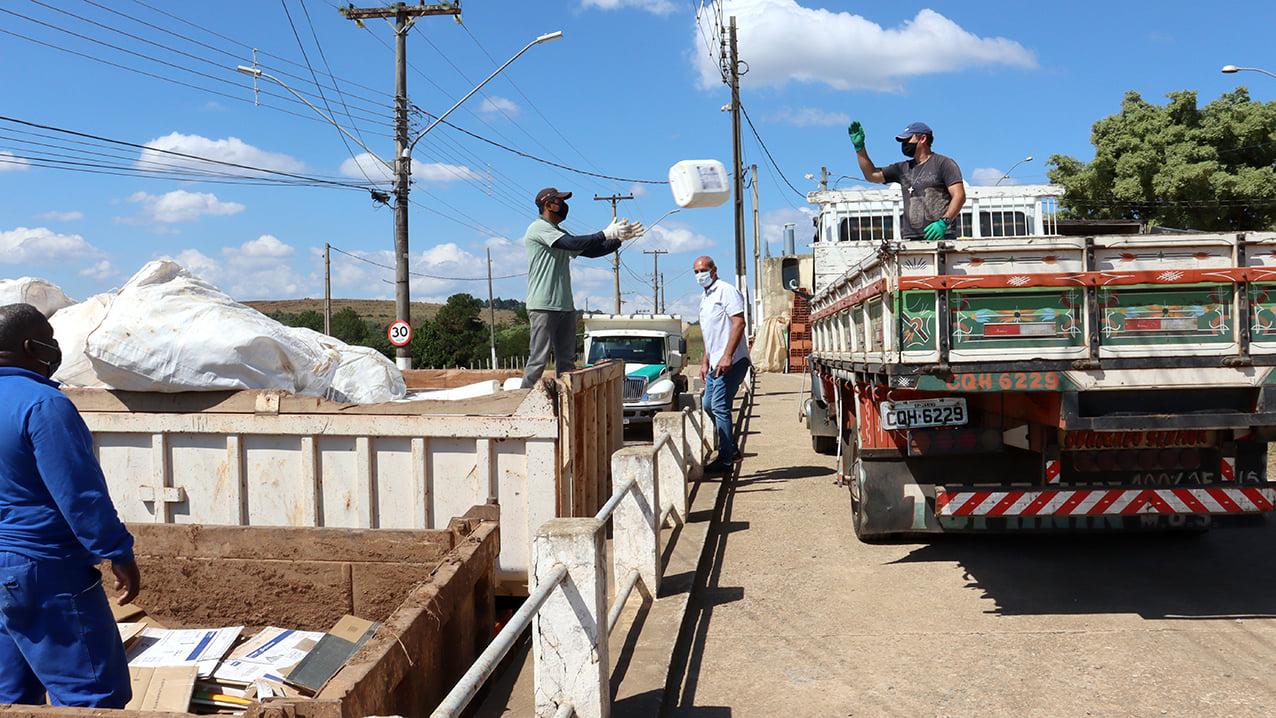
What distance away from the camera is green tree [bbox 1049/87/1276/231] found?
29859 millimetres

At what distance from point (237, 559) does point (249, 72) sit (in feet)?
57.5

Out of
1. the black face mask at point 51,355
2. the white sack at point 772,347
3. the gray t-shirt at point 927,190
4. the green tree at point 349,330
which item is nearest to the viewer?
the black face mask at point 51,355

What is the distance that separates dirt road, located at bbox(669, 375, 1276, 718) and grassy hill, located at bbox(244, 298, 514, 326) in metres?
94.7

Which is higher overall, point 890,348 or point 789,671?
point 890,348

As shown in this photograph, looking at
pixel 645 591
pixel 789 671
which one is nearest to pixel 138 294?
pixel 645 591

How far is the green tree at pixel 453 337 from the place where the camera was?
5541cm

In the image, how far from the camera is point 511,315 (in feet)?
391

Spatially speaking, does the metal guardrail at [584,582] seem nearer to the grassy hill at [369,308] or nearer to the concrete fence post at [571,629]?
the concrete fence post at [571,629]

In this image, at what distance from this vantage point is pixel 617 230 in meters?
7.01

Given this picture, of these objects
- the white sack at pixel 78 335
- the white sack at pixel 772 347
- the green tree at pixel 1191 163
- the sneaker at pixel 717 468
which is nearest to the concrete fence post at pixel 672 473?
the sneaker at pixel 717 468

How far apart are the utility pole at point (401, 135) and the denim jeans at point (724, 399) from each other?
1347 centimetres

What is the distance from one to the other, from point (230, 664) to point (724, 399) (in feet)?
20.1

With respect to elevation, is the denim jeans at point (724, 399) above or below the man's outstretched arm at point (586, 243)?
below

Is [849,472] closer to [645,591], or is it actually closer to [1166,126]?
[645,591]
